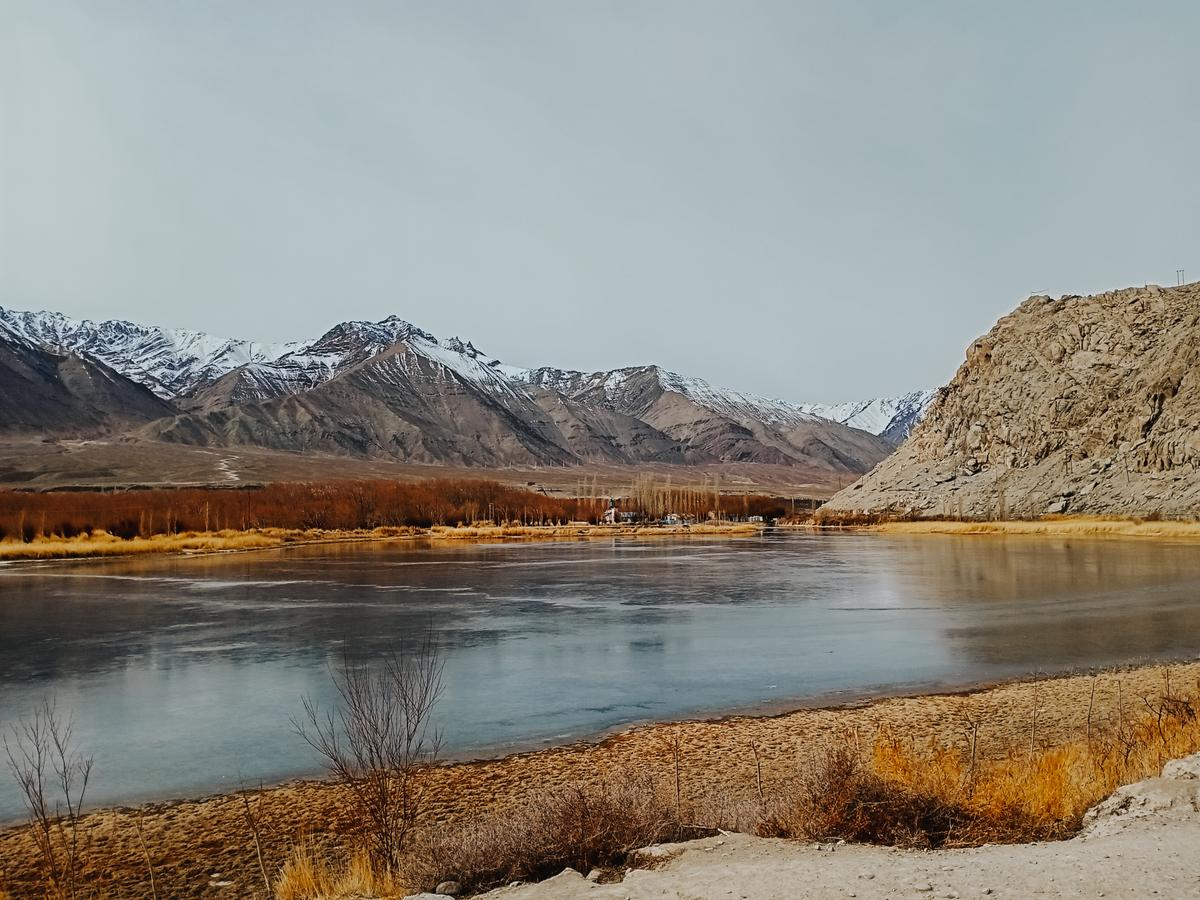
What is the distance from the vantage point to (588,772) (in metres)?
10.7

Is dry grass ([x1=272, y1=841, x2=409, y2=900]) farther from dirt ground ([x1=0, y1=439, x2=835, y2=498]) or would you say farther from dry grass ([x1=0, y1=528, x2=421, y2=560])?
dirt ground ([x1=0, y1=439, x2=835, y2=498])

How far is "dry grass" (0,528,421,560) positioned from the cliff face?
5761cm

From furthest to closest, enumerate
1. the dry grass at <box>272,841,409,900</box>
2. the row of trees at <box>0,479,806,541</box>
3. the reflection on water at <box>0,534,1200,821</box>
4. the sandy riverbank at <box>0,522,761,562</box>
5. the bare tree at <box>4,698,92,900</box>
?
the row of trees at <box>0,479,806,541</box>
the sandy riverbank at <box>0,522,761,562</box>
the reflection on water at <box>0,534,1200,821</box>
the bare tree at <box>4,698,92,900</box>
the dry grass at <box>272,841,409,900</box>

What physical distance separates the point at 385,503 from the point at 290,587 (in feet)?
190

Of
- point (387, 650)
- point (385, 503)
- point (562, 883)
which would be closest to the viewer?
point (562, 883)

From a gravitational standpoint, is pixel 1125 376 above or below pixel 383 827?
above

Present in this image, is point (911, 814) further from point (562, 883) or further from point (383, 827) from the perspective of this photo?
point (383, 827)

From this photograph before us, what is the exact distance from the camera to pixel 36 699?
15484 mm

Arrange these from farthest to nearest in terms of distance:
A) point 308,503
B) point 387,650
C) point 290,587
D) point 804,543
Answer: point 308,503, point 804,543, point 290,587, point 387,650

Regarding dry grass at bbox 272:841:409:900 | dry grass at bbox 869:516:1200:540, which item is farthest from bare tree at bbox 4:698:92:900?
dry grass at bbox 869:516:1200:540

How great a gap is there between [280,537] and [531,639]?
180ft

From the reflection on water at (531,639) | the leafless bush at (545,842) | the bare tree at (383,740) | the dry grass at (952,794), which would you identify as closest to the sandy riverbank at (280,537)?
the reflection on water at (531,639)

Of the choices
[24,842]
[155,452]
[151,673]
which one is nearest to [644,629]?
[151,673]

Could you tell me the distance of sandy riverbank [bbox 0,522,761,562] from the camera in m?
55.2
